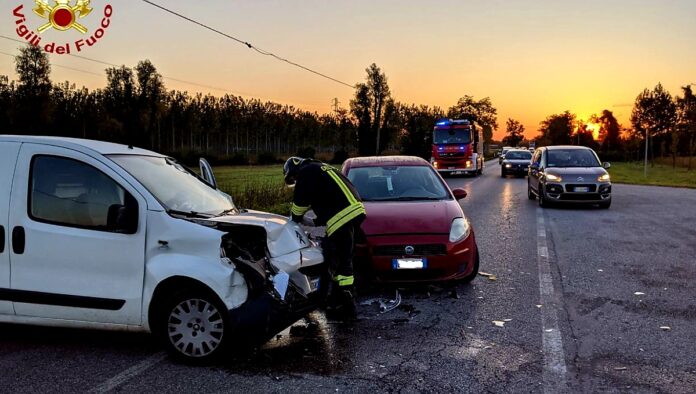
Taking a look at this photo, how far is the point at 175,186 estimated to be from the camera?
4852mm

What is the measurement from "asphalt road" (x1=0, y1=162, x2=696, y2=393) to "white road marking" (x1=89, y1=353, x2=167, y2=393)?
1 centimetres

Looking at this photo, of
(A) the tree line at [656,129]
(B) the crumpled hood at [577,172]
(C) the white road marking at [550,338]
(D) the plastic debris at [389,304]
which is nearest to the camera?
(C) the white road marking at [550,338]

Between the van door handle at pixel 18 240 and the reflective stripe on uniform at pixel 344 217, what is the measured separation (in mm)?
2506

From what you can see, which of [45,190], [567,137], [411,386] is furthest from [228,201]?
[567,137]

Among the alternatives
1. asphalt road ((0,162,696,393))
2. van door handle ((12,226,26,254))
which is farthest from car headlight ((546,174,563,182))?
van door handle ((12,226,26,254))

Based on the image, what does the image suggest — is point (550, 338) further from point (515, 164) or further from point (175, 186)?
point (515, 164)

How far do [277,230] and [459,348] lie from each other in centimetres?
177

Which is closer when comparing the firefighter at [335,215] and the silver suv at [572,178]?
the firefighter at [335,215]

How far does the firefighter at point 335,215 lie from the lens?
520cm

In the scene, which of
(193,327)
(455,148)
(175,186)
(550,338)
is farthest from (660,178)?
(193,327)

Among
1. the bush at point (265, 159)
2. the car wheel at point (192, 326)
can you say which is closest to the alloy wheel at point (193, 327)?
the car wheel at point (192, 326)

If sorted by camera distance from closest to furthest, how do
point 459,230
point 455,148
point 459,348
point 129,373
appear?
point 129,373 → point 459,348 → point 459,230 → point 455,148

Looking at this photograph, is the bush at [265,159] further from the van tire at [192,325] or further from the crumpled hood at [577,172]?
the van tire at [192,325]

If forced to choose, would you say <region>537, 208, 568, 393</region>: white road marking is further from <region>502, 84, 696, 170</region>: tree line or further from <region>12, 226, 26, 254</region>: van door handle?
<region>502, 84, 696, 170</region>: tree line
